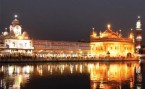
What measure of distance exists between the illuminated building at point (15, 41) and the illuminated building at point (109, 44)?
15034mm

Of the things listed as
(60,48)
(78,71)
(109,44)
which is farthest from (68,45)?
(78,71)

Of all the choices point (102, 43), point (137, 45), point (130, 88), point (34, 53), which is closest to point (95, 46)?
point (102, 43)

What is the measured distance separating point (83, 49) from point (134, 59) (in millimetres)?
9625

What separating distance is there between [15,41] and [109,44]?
2064cm

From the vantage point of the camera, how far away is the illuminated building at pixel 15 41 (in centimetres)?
5561

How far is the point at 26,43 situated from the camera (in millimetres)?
58125

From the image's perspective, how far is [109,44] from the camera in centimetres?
7106

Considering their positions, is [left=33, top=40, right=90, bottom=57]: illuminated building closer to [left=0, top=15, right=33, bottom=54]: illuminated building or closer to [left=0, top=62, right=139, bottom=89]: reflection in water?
[left=0, top=15, right=33, bottom=54]: illuminated building

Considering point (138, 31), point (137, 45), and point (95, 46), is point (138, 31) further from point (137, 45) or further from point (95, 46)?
point (95, 46)

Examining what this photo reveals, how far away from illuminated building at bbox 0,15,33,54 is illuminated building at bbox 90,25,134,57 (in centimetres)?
1503

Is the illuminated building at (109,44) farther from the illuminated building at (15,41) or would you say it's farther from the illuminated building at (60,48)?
the illuminated building at (15,41)

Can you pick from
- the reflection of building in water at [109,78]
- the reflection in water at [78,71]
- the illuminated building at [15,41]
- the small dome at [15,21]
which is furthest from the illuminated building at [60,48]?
the reflection of building in water at [109,78]

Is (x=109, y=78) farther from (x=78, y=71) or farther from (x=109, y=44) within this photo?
(x=109, y=44)

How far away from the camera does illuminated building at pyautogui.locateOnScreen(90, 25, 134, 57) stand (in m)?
70.1
